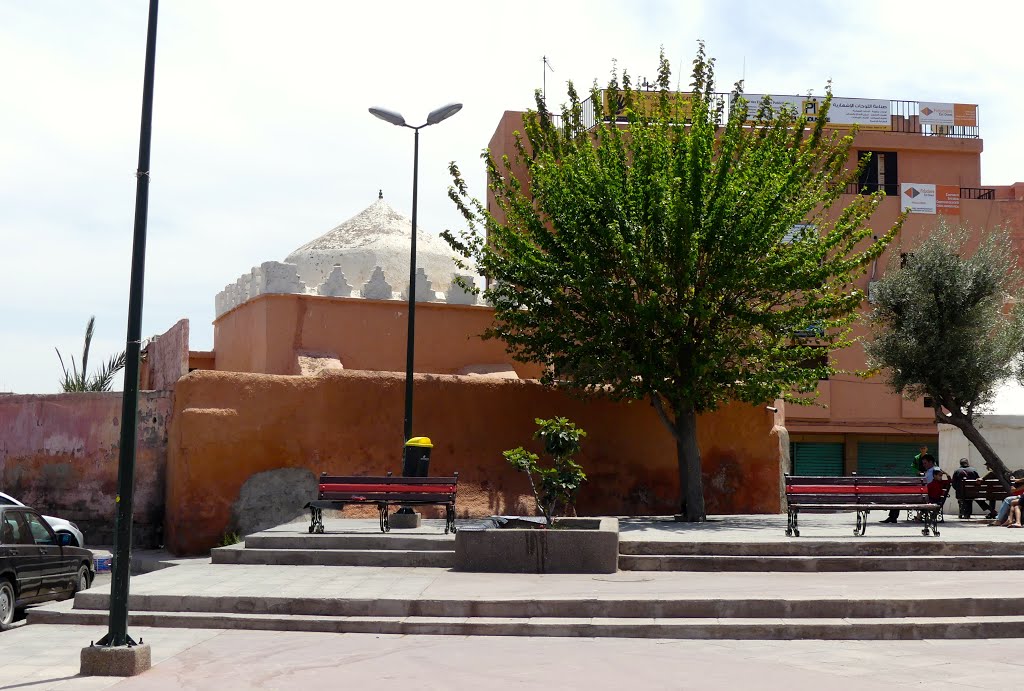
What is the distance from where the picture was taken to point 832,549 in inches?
523

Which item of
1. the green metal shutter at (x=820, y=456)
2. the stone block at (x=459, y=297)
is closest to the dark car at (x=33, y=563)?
the stone block at (x=459, y=297)

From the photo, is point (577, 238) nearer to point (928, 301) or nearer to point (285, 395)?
point (285, 395)

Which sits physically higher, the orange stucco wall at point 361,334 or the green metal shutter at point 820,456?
the orange stucco wall at point 361,334

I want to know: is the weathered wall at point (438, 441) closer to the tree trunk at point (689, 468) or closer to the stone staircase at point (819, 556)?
the tree trunk at point (689, 468)

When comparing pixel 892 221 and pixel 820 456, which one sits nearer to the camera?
pixel 820 456

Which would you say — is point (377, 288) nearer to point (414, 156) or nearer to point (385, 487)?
point (414, 156)

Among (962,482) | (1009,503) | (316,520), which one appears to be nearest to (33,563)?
(316,520)

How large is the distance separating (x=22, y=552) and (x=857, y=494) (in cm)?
1058

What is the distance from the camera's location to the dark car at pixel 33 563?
1105 cm

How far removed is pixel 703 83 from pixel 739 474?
7460 millimetres

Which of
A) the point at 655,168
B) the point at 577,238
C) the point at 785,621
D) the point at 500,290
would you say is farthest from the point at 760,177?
the point at 785,621

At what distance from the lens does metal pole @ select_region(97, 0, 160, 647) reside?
318 inches

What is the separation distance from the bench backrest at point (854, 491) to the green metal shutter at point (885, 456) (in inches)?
893

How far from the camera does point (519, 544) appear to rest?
1276 centimetres
